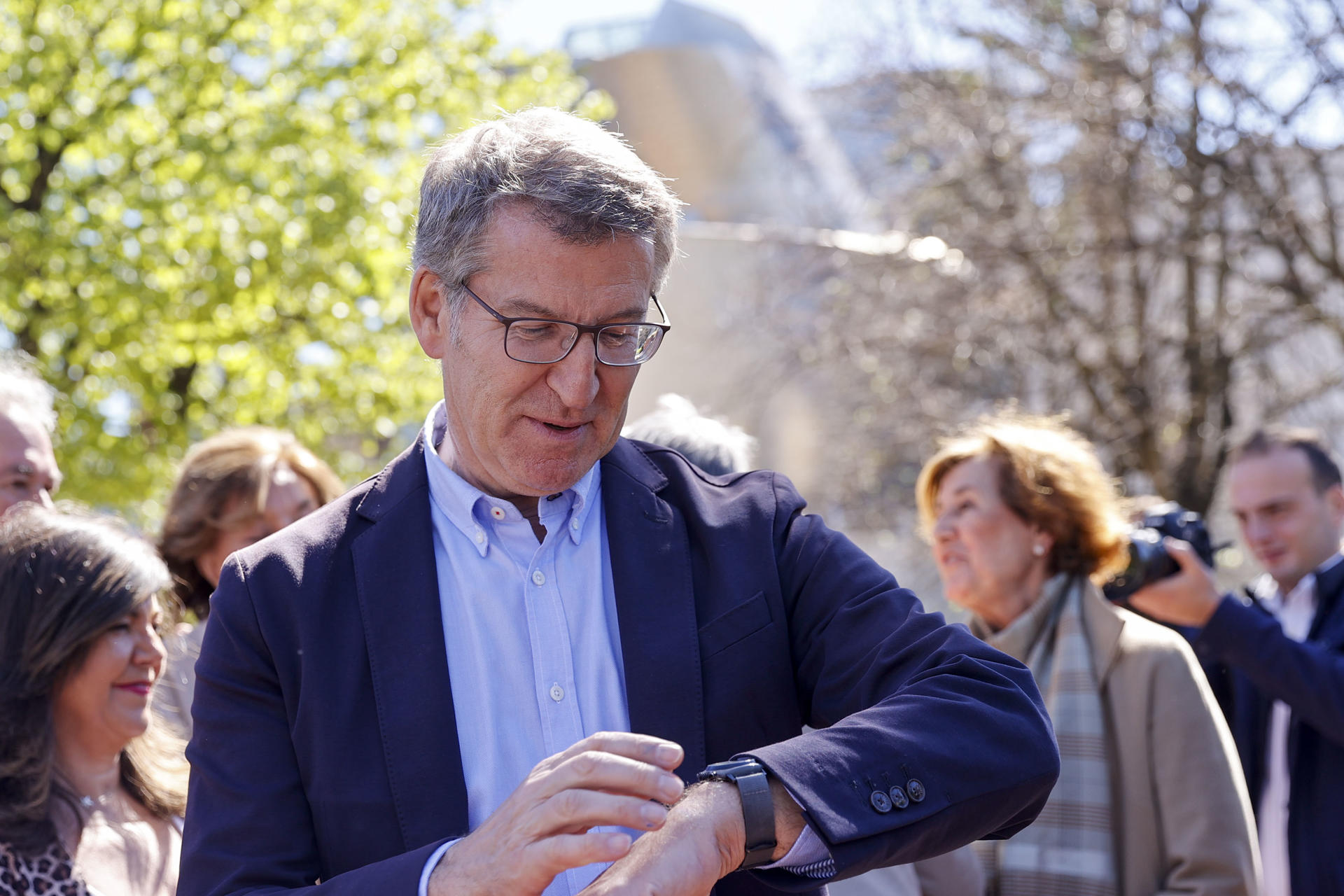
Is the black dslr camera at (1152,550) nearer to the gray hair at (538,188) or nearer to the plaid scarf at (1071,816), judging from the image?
the plaid scarf at (1071,816)

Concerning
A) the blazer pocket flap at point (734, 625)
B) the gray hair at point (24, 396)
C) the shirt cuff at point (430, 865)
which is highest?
the gray hair at point (24, 396)

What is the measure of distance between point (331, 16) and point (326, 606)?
10118 millimetres

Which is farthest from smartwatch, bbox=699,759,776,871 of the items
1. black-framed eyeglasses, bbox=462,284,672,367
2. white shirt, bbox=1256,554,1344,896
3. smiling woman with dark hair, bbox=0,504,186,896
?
white shirt, bbox=1256,554,1344,896

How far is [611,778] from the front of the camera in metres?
1.36

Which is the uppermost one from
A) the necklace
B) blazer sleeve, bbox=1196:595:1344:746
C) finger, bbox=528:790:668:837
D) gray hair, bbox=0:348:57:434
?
gray hair, bbox=0:348:57:434

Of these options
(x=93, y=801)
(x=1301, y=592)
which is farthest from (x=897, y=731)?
(x=1301, y=592)

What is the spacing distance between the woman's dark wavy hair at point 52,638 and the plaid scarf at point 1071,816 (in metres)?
1.97

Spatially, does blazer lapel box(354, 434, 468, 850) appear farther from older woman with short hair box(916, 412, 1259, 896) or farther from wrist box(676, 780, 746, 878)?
older woman with short hair box(916, 412, 1259, 896)

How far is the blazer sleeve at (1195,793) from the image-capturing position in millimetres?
3016

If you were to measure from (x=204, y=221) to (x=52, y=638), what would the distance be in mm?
7101

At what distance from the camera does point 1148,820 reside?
3.15 m

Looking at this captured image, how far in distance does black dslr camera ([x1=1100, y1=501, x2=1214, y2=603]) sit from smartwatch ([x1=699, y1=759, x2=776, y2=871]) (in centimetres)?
250

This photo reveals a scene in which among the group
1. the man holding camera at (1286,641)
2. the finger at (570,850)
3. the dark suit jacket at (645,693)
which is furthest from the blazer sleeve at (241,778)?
the man holding camera at (1286,641)

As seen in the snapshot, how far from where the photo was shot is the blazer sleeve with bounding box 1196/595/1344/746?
11.7 feet
